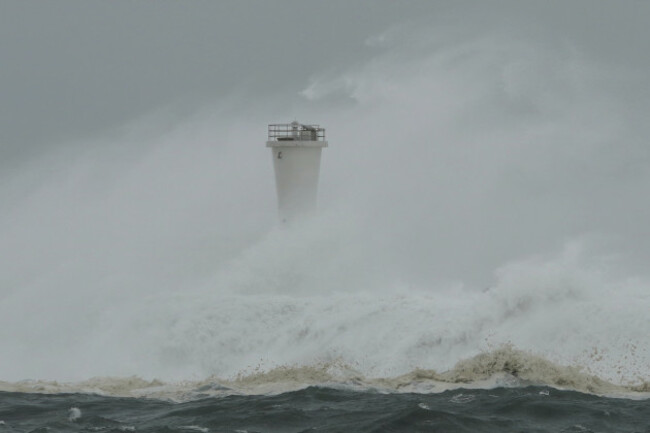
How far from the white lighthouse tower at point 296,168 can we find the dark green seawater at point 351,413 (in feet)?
49.0

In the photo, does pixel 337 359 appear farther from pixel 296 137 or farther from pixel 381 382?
pixel 296 137

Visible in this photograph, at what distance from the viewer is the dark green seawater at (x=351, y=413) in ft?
73.1

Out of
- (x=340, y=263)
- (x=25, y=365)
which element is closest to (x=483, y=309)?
(x=340, y=263)

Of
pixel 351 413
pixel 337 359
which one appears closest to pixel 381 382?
pixel 337 359

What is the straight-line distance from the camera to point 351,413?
77.4 ft

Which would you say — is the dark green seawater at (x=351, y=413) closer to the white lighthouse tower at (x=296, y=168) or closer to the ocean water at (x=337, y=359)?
the ocean water at (x=337, y=359)

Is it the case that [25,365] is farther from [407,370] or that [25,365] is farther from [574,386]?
[574,386]

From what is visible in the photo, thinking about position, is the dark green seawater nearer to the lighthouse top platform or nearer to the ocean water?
the ocean water

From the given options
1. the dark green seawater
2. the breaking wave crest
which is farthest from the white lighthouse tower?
the dark green seawater

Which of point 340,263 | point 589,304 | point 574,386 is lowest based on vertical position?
point 574,386

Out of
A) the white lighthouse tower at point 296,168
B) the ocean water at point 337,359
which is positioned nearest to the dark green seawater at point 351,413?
the ocean water at point 337,359

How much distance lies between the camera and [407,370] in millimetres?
28094

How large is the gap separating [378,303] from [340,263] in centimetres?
780

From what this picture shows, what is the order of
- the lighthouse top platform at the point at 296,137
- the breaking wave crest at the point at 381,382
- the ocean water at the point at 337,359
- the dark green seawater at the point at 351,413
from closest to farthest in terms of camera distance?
the dark green seawater at the point at 351,413 < the ocean water at the point at 337,359 < the breaking wave crest at the point at 381,382 < the lighthouse top platform at the point at 296,137
